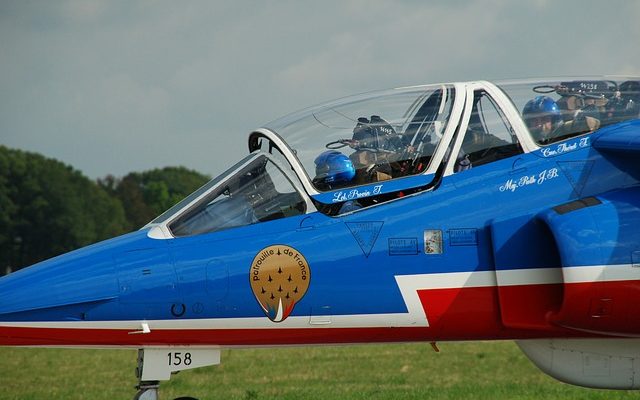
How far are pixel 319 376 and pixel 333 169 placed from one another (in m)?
7.90

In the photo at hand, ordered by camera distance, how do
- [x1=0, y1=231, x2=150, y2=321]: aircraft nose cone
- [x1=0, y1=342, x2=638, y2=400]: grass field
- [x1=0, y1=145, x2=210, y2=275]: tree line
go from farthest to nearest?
[x1=0, y1=145, x2=210, y2=275]: tree line, [x1=0, y1=342, x2=638, y2=400]: grass field, [x1=0, y1=231, x2=150, y2=321]: aircraft nose cone

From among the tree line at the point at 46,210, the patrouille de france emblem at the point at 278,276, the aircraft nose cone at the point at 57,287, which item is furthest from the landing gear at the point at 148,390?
the tree line at the point at 46,210

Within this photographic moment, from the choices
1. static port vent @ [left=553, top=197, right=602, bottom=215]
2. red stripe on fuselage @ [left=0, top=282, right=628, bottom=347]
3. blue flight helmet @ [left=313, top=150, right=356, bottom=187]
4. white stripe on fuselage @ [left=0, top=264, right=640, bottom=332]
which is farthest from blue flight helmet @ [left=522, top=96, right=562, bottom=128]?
blue flight helmet @ [left=313, top=150, right=356, bottom=187]

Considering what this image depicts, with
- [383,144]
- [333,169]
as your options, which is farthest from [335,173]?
[383,144]

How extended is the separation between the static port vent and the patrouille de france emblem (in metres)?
2.05

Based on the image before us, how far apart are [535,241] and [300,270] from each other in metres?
1.92

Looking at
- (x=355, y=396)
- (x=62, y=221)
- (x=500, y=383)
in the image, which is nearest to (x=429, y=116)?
(x=355, y=396)

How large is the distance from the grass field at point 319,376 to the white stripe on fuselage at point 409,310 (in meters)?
4.14

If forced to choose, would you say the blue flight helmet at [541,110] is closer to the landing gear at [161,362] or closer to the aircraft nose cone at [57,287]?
the landing gear at [161,362]

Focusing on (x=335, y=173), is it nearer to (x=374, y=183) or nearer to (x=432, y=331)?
(x=374, y=183)

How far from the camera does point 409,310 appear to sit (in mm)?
8070

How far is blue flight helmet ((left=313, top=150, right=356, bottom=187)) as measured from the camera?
26.8ft

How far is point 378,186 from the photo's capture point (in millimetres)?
8133

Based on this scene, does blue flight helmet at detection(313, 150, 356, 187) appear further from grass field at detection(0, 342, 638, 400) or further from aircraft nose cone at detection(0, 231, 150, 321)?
grass field at detection(0, 342, 638, 400)
